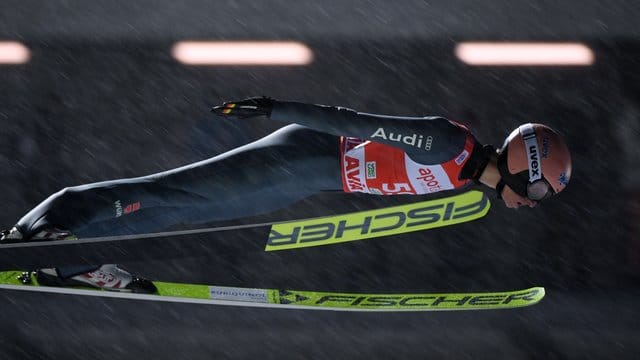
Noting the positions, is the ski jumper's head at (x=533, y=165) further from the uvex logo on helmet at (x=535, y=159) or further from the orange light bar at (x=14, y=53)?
the orange light bar at (x=14, y=53)

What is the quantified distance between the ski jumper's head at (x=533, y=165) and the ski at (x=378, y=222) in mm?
134

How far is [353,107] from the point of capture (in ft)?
19.5

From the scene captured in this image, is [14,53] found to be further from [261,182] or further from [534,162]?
[534,162]

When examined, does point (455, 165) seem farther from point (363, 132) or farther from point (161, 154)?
point (161, 154)

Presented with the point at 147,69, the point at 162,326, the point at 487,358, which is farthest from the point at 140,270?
the point at 487,358

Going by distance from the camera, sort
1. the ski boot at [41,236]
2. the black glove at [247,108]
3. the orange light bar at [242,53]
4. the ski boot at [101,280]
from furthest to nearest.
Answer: the orange light bar at [242,53] < the ski boot at [101,280] < the ski boot at [41,236] < the black glove at [247,108]

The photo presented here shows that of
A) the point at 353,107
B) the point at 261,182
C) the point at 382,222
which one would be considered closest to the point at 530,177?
the point at 382,222

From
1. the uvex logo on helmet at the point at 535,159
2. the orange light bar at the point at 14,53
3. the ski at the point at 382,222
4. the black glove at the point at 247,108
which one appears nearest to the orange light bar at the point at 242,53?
the orange light bar at the point at 14,53

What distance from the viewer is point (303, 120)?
3154 millimetres

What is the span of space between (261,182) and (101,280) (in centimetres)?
96

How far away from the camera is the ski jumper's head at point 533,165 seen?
346 cm

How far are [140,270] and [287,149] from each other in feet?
10.4

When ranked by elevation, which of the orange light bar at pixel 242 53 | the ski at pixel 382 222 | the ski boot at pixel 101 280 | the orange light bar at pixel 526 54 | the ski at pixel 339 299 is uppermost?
the orange light bar at pixel 242 53

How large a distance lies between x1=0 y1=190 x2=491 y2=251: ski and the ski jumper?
103 mm
